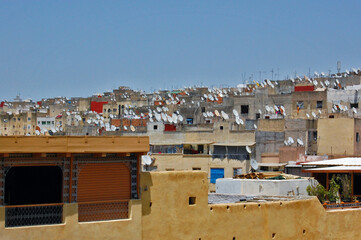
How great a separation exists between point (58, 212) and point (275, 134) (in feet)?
88.0

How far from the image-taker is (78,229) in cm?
1612

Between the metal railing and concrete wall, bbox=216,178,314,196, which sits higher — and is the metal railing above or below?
below

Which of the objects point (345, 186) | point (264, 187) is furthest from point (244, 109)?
point (345, 186)

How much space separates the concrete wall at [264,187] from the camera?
23.7m

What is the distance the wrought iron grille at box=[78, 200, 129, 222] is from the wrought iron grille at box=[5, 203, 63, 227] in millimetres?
564

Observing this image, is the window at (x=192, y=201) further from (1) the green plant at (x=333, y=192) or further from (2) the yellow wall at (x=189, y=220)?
(1) the green plant at (x=333, y=192)

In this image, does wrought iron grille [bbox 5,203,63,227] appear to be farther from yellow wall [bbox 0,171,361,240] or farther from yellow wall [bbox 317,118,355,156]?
yellow wall [bbox 317,118,355,156]

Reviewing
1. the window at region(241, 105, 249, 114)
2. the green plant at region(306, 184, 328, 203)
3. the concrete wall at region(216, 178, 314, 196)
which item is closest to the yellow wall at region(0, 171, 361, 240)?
the green plant at region(306, 184, 328, 203)

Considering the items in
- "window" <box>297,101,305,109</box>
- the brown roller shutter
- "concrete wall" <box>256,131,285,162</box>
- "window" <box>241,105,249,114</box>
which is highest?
"window" <box>297,101,305,109</box>

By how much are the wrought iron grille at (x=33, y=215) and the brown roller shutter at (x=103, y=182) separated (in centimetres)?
64

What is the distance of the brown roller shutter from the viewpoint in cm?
1652

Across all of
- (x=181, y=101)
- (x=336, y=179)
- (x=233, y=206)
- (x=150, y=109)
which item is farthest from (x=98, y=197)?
(x=181, y=101)

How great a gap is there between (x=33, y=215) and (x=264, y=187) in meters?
10.2

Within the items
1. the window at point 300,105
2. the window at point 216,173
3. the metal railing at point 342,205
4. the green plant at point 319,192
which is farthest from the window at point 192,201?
the window at point 300,105
